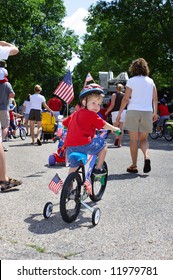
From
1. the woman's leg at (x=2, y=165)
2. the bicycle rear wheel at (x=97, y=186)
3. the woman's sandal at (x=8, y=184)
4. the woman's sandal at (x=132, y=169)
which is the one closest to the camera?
the bicycle rear wheel at (x=97, y=186)

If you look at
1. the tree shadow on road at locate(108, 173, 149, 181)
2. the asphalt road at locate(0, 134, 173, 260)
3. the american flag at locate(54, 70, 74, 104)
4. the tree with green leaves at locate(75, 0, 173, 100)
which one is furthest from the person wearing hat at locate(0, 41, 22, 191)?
the tree with green leaves at locate(75, 0, 173, 100)

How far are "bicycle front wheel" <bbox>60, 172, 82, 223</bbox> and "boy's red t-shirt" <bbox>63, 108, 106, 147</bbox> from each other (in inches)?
19.2

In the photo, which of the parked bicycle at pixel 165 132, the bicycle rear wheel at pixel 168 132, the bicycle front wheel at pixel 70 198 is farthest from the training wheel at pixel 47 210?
the bicycle rear wheel at pixel 168 132

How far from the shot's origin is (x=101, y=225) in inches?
199

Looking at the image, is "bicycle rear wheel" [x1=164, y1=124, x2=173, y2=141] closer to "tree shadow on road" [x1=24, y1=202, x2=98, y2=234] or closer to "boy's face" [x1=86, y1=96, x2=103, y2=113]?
"boy's face" [x1=86, y1=96, x2=103, y2=113]

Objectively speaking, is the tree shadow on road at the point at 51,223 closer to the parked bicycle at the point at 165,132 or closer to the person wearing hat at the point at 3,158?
the person wearing hat at the point at 3,158

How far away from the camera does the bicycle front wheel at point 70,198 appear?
4.94 m

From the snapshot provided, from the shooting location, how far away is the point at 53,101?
55.0ft

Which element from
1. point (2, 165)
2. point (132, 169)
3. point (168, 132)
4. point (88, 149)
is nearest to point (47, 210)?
point (88, 149)

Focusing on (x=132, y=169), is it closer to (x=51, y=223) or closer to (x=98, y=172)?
(x=98, y=172)

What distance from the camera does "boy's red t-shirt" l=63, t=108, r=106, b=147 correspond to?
5484 millimetres

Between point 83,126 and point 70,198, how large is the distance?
877 millimetres

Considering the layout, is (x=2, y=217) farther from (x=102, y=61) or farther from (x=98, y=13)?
(x=102, y=61)

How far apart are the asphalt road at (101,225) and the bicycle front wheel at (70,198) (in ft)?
0.32
